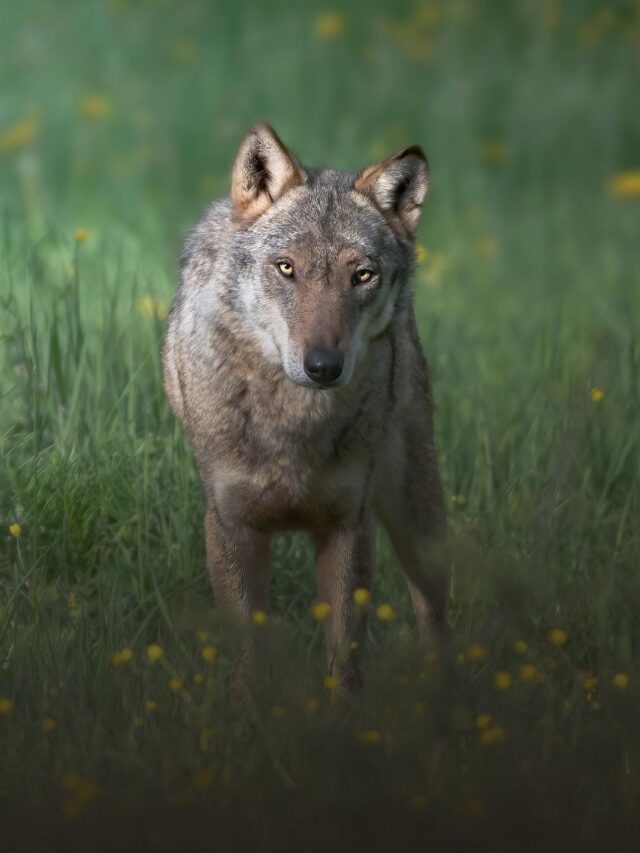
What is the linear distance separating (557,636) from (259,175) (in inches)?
70.3

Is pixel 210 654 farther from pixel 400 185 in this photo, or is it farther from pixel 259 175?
pixel 400 185

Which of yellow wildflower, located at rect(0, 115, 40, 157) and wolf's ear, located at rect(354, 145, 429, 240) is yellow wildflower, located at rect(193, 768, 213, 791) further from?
yellow wildflower, located at rect(0, 115, 40, 157)

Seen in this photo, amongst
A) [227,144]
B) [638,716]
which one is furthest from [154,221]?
[638,716]

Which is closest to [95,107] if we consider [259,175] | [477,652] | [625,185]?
[625,185]

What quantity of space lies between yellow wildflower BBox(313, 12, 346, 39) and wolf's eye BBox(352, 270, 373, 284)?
8.61 metres

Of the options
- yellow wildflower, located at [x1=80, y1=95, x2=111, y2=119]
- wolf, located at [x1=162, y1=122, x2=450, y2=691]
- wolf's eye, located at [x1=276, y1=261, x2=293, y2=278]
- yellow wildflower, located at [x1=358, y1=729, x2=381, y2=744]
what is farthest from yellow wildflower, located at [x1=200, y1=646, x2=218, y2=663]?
yellow wildflower, located at [x1=80, y1=95, x2=111, y2=119]

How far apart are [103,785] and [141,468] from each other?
2062 mm

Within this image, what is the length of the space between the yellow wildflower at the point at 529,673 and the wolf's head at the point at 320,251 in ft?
3.25

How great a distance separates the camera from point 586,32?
13625 millimetres

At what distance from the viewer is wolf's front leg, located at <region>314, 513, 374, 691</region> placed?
194 inches

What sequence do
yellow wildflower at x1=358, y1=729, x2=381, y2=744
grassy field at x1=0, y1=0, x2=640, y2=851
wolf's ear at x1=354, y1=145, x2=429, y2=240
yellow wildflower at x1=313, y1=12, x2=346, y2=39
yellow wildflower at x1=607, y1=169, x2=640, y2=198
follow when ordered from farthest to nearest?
yellow wildflower at x1=313, y1=12, x2=346, y2=39, yellow wildflower at x1=607, y1=169, x2=640, y2=198, wolf's ear at x1=354, y1=145, x2=429, y2=240, yellow wildflower at x1=358, y1=729, x2=381, y2=744, grassy field at x1=0, y1=0, x2=640, y2=851

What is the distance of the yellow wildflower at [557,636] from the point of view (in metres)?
4.39

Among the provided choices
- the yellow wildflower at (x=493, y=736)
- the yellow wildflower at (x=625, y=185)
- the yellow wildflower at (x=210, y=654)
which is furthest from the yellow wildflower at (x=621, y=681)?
the yellow wildflower at (x=625, y=185)

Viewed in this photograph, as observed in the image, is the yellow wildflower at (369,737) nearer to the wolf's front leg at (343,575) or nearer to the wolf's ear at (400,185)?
the wolf's front leg at (343,575)
